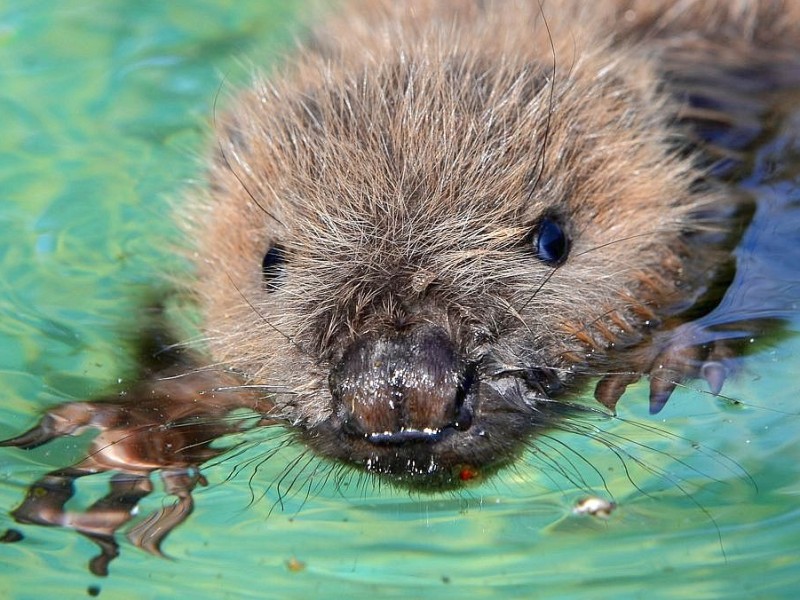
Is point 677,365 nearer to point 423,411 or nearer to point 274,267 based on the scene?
point 423,411

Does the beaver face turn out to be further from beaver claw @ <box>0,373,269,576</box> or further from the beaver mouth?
beaver claw @ <box>0,373,269,576</box>

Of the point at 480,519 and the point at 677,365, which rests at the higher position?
the point at 677,365

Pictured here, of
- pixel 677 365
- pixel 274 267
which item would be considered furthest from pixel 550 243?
pixel 274 267

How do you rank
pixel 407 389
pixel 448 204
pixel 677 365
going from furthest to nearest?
pixel 677 365, pixel 448 204, pixel 407 389

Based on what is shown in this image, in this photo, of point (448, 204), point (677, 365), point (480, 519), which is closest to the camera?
point (480, 519)

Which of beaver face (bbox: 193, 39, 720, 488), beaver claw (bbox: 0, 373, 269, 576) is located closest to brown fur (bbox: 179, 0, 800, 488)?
beaver face (bbox: 193, 39, 720, 488)

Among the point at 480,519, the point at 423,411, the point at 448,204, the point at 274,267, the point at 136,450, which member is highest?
the point at 448,204

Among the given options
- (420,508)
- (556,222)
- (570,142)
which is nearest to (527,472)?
(420,508)
